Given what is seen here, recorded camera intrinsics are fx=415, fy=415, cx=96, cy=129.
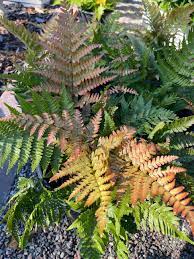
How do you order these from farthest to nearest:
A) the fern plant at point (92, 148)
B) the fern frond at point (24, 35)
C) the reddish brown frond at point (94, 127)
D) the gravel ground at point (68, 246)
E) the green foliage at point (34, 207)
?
the gravel ground at point (68, 246), the fern frond at point (24, 35), the green foliage at point (34, 207), the reddish brown frond at point (94, 127), the fern plant at point (92, 148)

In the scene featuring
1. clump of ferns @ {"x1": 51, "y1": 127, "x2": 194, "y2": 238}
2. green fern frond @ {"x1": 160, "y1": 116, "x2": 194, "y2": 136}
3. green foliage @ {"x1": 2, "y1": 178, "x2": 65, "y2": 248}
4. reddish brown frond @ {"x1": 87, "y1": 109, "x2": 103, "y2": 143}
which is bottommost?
green foliage @ {"x1": 2, "y1": 178, "x2": 65, "y2": 248}

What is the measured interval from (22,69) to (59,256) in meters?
0.96

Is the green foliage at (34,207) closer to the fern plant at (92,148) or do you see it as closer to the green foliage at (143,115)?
the fern plant at (92,148)

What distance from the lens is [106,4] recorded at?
4434 mm

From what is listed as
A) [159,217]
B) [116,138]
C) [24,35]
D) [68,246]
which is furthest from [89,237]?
[24,35]

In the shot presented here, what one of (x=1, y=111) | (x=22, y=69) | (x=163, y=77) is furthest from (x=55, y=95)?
(x=1, y=111)

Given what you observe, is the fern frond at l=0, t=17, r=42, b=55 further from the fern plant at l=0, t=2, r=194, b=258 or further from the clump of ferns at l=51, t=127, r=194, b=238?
the clump of ferns at l=51, t=127, r=194, b=238

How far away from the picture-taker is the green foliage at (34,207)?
1730 mm

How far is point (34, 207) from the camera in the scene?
1796mm

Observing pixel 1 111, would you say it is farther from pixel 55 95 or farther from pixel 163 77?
pixel 163 77

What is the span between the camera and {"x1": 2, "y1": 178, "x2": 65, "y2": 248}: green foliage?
1.73m

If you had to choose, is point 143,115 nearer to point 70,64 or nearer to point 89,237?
point 70,64

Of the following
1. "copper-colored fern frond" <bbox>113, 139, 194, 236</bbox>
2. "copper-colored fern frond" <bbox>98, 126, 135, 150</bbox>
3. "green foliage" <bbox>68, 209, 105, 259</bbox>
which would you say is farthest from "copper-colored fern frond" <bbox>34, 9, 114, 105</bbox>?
"green foliage" <bbox>68, 209, 105, 259</bbox>

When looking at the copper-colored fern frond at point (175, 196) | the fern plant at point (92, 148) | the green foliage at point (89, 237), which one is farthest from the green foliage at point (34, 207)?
the copper-colored fern frond at point (175, 196)
